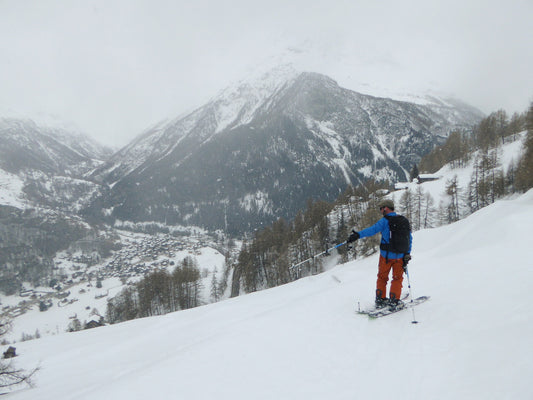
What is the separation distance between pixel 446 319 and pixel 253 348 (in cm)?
446

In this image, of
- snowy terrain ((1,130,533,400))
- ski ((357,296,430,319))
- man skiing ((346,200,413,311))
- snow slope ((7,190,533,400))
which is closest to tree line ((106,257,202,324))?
snowy terrain ((1,130,533,400))

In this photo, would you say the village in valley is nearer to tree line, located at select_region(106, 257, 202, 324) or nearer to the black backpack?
tree line, located at select_region(106, 257, 202, 324)

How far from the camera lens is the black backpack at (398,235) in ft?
25.8

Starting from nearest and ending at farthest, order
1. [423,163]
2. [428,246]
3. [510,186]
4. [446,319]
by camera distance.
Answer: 1. [446,319]
2. [428,246]
3. [510,186]
4. [423,163]

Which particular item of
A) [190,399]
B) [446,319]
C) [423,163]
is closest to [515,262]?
[446,319]

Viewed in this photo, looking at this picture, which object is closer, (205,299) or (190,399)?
(190,399)

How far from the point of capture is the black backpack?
7.86 metres

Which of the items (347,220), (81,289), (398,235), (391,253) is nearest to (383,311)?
(391,253)

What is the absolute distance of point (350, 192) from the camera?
9000 centimetres

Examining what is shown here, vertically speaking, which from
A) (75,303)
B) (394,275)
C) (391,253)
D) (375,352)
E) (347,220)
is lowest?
(75,303)

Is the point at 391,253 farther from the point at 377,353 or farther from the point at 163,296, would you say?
the point at 163,296

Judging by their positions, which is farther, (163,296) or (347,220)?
(347,220)

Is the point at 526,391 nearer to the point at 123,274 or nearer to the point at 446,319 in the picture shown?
the point at 446,319

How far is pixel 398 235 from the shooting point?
7.86m
